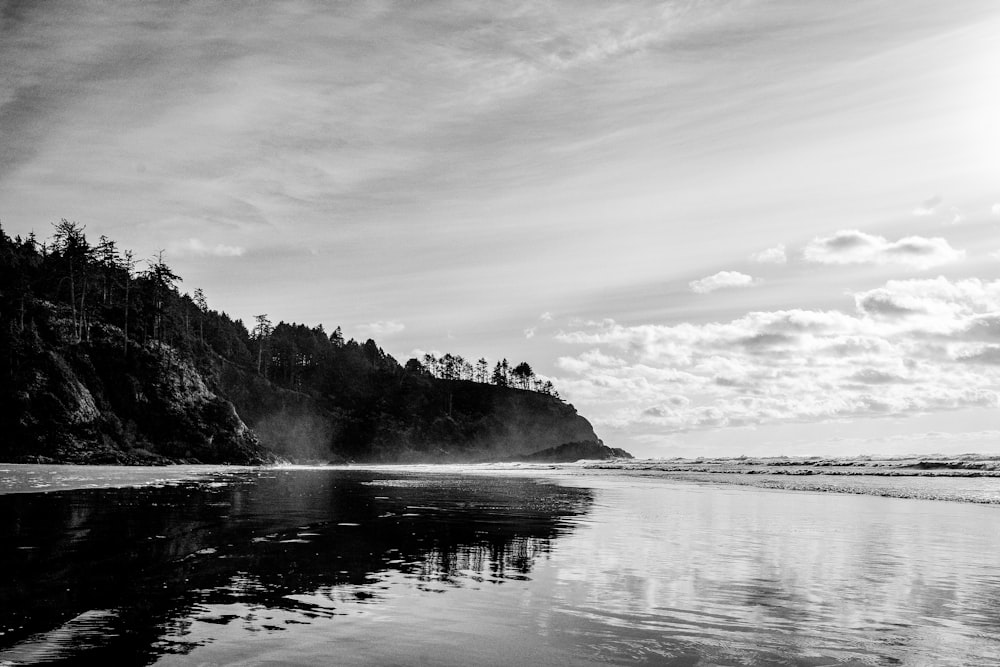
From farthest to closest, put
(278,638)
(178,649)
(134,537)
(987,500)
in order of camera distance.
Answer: (987,500) → (134,537) → (278,638) → (178,649)

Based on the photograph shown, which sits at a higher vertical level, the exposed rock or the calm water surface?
the calm water surface

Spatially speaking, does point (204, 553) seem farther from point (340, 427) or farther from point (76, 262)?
point (340, 427)

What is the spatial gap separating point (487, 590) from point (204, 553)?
6762 mm

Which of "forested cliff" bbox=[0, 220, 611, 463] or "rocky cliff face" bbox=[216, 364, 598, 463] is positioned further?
"rocky cliff face" bbox=[216, 364, 598, 463]

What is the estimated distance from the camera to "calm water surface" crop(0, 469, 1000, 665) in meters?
8.02

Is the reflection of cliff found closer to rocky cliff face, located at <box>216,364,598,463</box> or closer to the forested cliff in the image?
the forested cliff

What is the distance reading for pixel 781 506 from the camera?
29.6 m

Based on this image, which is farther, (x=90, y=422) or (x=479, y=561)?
(x=90, y=422)

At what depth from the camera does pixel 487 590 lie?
11.6m

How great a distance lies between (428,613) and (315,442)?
545ft

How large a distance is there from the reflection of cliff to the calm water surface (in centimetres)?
6

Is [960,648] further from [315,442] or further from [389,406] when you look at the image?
[389,406]

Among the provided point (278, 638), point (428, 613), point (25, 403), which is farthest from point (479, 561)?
point (25, 403)

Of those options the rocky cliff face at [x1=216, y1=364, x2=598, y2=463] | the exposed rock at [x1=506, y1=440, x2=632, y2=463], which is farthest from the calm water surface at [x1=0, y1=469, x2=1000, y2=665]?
the exposed rock at [x1=506, y1=440, x2=632, y2=463]
